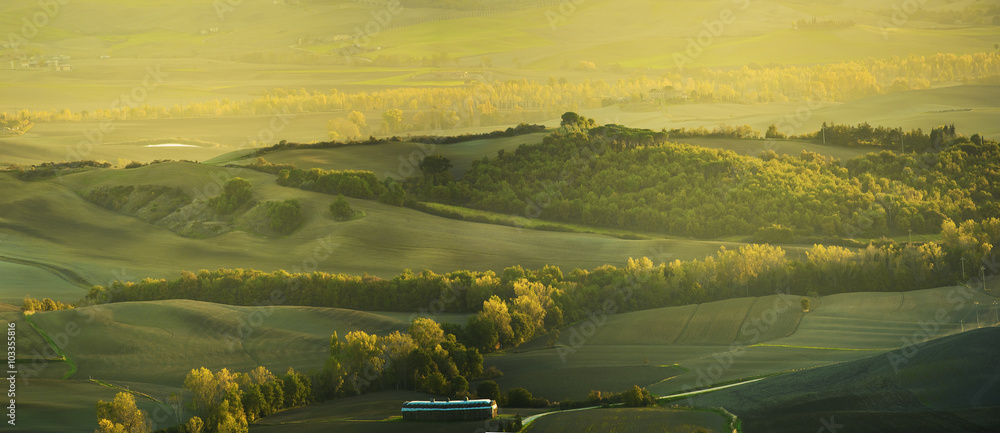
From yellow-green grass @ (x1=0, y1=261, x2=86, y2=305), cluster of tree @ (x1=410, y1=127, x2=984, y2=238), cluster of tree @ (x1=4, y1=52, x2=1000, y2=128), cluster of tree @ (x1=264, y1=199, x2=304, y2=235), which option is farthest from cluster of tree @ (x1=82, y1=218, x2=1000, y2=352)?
cluster of tree @ (x1=4, y1=52, x2=1000, y2=128)

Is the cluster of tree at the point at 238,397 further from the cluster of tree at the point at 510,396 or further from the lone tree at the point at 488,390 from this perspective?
the cluster of tree at the point at 510,396

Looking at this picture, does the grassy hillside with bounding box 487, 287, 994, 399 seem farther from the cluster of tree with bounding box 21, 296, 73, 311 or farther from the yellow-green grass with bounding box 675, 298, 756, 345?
the cluster of tree with bounding box 21, 296, 73, 311

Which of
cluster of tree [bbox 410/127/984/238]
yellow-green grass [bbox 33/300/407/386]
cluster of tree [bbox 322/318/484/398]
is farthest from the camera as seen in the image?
cluster of tree [bbox 410/127/984/238]

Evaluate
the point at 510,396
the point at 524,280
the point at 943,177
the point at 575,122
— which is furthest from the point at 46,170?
the point at 943,177

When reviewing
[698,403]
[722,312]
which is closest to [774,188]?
[722,312]

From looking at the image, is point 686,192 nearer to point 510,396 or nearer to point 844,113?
point 510,396

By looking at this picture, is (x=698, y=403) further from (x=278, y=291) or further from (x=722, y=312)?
(x=278, y=291)

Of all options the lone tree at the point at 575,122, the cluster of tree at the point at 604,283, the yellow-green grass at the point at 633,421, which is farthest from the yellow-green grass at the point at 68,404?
the lone tree at the point at 575,122
